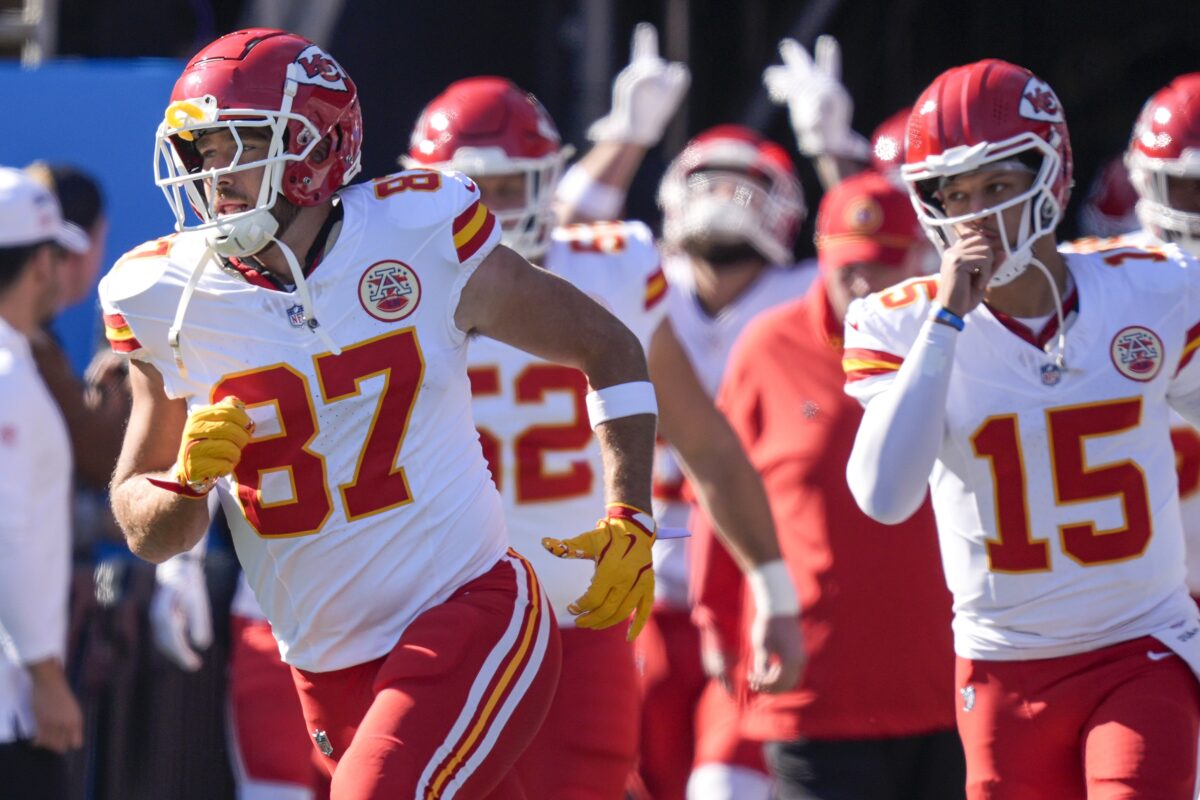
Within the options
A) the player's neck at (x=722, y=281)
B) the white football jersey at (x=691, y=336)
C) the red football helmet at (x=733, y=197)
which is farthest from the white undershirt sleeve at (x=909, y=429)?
the red football helmet at (x=733, y=197)

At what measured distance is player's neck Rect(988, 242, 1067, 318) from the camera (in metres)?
4.14

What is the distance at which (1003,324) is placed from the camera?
13.5 ft

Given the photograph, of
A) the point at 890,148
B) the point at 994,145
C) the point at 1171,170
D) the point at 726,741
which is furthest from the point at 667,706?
the point at 994,145

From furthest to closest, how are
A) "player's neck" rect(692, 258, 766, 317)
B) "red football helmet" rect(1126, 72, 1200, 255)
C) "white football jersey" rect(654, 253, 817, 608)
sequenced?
"player's neck" rect(692, 258, 766, 317)
"white football jersey" rect(654, 253, 817, 608)
"red football helmet" rect(1126, 72, 1200, 255)

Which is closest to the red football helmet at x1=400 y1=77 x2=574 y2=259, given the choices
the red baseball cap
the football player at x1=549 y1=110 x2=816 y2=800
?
the football player at x1=549 y1=110 x2=816 y2=800

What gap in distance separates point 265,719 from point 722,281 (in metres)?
1.89

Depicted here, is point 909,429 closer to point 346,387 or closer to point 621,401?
point 621,401

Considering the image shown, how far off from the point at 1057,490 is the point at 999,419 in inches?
6.4

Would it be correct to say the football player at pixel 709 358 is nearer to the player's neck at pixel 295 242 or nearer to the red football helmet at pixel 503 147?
the red football helmet at pixel 503 147

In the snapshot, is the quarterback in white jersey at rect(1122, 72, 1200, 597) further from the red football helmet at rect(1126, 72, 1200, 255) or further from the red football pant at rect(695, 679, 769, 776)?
the red football pant at rect(695, 679, 769, 776)

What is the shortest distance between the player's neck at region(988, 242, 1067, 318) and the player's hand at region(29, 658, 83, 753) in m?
2.36

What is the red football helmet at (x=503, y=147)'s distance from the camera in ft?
16.5

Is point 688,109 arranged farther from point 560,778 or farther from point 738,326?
point 560,778

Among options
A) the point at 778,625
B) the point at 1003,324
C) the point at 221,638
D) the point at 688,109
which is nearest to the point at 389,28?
the point at 688,109
